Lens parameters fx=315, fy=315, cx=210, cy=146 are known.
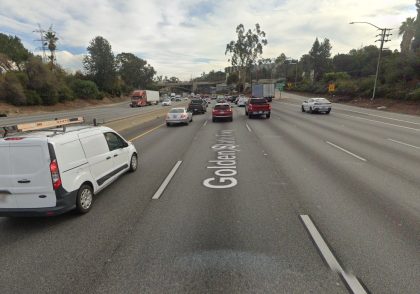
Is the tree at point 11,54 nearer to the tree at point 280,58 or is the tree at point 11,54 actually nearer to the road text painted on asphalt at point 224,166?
the road text painted on asphalt at point 224,166

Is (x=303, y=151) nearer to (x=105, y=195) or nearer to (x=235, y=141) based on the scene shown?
(x=235, y=141)

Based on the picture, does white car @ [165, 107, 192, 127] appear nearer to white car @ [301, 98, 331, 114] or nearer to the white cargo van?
white car @ [301, 98, 331, 114]

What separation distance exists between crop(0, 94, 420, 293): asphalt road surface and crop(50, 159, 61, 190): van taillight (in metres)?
0.77

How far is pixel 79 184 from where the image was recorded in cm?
609

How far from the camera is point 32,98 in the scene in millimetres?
59656

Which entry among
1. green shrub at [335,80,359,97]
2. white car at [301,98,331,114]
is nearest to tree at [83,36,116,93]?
green shrub at [335,80,359,97]

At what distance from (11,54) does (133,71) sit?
61500mm

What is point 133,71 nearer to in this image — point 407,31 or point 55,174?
point 407,31

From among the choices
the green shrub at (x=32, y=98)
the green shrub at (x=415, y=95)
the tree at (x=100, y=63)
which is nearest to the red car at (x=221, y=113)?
the green shrub at (x=415, y=95)

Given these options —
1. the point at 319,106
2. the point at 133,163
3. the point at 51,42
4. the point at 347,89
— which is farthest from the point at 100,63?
the point at 133,163

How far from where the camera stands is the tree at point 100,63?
98.6 m

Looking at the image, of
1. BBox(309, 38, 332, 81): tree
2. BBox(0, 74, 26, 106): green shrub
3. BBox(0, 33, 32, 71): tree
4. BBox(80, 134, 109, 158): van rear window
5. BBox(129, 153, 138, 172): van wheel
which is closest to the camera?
BBox(80, 134, 109, 158): van rear window

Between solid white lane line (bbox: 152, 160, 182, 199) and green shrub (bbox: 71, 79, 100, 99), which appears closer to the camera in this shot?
solid white lane line (bbox: 152, 160, 182, 199)

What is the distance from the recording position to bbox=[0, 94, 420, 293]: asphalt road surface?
12.8 ft
